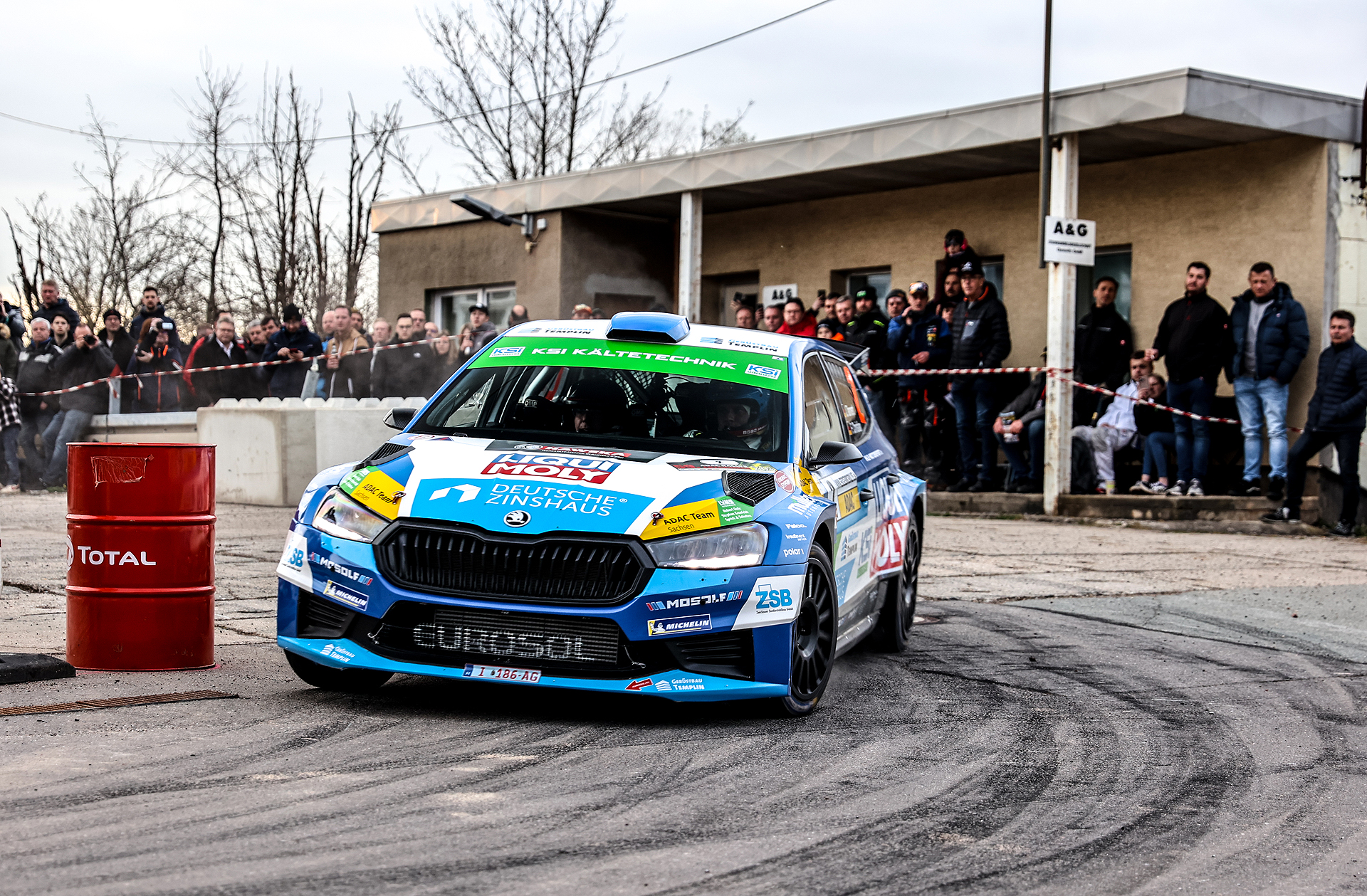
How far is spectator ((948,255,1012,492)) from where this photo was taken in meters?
17.3

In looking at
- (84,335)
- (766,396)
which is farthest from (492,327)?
(766,396)

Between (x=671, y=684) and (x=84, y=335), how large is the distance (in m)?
16.5

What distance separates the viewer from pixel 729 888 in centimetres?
388

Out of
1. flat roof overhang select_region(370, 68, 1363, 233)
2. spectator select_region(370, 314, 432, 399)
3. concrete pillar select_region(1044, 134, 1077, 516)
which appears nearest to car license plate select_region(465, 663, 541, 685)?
flat roof overhang select_region(370, 68, 1363, 233)

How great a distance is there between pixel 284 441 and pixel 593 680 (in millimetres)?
11949

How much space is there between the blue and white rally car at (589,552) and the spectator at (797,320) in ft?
40.1

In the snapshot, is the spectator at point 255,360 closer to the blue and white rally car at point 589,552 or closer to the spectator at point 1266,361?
the spectator at point 1266,361

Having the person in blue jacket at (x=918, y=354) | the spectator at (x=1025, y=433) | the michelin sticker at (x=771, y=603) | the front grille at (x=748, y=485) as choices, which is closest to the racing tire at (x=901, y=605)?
the front grille at (x=748, y=485)

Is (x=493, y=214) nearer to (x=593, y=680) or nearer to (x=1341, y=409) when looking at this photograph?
(x=1341, y=409)

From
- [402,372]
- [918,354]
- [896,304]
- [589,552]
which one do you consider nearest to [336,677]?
[589,552]

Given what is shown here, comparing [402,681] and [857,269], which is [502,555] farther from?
[857,269]

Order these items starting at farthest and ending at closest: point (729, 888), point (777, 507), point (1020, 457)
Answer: point (1020, 457) → point (777, 507) → point (729, 888)

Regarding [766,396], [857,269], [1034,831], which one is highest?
[857,269]

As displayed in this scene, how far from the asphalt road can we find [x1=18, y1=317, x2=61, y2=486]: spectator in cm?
1464
